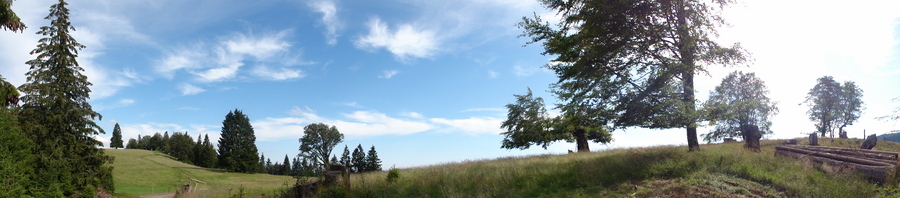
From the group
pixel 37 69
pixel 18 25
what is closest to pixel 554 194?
pixel 18 25

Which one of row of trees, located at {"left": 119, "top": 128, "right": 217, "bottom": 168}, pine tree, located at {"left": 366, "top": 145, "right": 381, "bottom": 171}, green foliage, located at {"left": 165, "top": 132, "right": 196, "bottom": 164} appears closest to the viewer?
pine tree, located at {"left": 366, "top": 145, "right": 381, "bottom": 171}

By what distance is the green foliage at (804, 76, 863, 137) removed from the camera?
44.0 meters

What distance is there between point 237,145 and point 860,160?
222ft

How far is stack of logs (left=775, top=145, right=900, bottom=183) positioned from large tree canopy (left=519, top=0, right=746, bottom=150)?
3.16m

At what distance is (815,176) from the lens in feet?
31.2

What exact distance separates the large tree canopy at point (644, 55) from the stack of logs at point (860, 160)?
3.16 m

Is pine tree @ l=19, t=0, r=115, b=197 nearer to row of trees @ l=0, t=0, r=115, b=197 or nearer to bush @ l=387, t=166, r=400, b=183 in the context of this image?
row of trees @ l=0, t=0, r=115, b=197

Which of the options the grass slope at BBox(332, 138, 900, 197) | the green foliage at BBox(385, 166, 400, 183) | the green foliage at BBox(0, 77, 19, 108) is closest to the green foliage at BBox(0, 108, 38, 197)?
the green foliage at BBox(0, 77, 19, 108)

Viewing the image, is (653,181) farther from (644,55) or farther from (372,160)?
(372,160)

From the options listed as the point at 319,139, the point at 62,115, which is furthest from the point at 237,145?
the point at 62,115

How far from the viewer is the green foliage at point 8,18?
12359mm

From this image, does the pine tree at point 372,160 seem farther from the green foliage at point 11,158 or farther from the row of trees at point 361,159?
the green foliage at point 11,158

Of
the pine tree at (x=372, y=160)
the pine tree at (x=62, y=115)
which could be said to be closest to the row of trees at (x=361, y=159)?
the pine tree at (x=372, y=160)

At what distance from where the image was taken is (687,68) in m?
12.6
